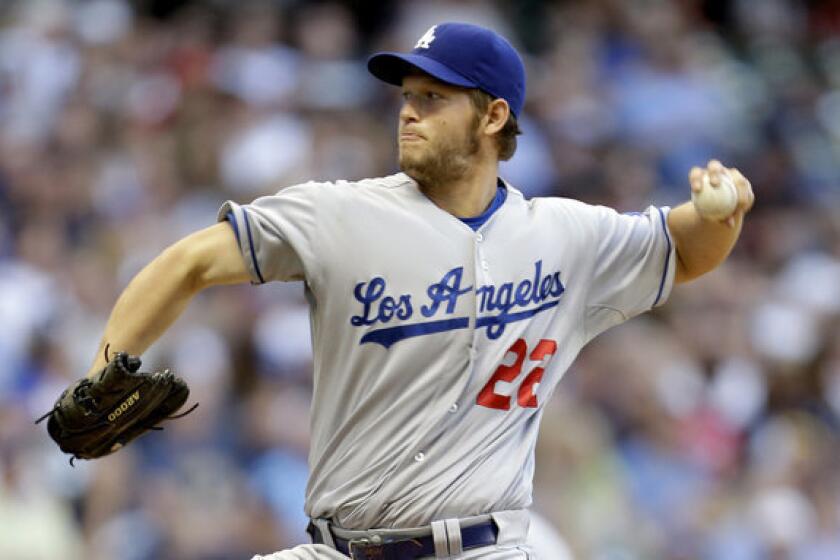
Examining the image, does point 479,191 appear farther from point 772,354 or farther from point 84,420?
point 772,354

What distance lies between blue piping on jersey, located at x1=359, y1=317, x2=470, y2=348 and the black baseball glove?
518 mm

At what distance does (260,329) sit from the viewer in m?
8.32

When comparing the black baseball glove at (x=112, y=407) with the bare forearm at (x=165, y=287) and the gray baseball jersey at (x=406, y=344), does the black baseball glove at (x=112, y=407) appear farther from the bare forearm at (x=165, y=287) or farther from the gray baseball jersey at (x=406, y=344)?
the gray baseball jersey at (x=406, y=344)

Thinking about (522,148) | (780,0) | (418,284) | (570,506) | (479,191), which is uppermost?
(780,0)

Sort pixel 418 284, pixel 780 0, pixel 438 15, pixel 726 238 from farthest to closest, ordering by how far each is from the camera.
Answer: pixel 780 0 → pixel 438 15 → pixel 726 238 → pixel 418 284

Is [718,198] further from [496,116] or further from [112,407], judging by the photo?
[112,407]

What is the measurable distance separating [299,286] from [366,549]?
469 cm

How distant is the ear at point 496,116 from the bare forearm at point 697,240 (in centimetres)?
60

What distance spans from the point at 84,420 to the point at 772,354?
6314mm

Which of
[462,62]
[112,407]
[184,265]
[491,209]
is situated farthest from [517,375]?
Answer: [112,407]

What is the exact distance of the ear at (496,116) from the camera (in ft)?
14.3

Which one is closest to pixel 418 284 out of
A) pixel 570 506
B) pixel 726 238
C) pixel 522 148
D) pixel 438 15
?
pixel 726 238

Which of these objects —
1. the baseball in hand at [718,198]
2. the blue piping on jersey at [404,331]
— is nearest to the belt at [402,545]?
the blue piping on jersey at [404,331]

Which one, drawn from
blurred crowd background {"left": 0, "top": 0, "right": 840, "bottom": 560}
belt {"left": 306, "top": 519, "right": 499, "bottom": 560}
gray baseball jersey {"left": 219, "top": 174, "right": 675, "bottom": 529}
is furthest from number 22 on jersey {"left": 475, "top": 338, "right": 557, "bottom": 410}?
blurred crowd background {"left": 0, "top": 0, "right": 840, "bottom": 560}
